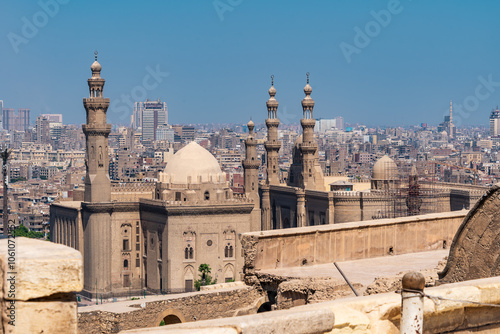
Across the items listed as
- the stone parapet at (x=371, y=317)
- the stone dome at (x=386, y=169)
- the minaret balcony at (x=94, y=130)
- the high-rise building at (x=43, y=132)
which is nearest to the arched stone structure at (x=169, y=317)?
the stone parapet at (x=371, y=317)

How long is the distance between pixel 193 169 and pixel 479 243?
35.4 meters

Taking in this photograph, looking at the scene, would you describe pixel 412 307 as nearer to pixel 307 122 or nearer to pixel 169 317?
pixel 169 317

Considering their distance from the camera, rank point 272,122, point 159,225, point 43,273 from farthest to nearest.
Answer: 1. point 272,122
2. point 159,225
3. point 43,273

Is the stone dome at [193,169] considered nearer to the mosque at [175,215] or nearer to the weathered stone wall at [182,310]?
the mosque at [175,215]

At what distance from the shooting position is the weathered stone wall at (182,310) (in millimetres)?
7230

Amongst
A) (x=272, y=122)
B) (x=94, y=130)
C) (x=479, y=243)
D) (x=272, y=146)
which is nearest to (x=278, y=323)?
(x=479, y=243)

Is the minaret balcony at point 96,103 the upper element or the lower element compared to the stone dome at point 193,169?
upper

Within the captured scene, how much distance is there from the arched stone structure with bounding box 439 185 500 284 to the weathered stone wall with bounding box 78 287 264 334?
203cm

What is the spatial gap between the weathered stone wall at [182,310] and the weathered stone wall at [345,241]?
19cm

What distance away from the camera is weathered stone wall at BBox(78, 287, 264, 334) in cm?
723

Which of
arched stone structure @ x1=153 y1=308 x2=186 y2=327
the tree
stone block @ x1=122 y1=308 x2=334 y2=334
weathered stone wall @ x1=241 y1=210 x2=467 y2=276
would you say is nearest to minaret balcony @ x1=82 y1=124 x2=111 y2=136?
the tree

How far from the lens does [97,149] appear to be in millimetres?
40062

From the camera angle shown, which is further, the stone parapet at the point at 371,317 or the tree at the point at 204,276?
the tree at the point at 204,276

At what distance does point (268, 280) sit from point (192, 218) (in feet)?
104
